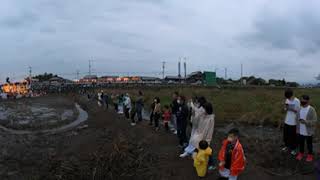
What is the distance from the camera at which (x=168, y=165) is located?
11.4m

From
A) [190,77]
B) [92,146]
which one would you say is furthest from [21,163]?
[190,77]

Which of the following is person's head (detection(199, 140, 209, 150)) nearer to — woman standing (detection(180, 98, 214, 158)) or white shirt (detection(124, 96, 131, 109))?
woman standing (detection(180, 98, 214, 158))

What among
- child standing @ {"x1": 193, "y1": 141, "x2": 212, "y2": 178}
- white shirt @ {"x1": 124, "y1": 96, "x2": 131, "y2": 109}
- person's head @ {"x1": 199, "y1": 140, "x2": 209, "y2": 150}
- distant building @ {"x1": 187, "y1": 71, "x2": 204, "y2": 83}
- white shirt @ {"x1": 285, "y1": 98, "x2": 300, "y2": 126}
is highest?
distant building @ {"x1": 187, "y1": 71, "x2": 204, "y2": 83}

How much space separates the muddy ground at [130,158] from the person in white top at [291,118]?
376mm

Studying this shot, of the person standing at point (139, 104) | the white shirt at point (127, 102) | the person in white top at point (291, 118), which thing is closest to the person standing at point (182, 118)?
the person in white top at point (291, 118)

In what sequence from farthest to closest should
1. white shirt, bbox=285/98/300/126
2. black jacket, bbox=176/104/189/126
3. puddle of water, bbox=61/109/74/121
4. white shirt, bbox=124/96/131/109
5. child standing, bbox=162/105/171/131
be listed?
puddle of water, bbox=61/109/74/121
white shirt, bbox=124/96/131/109
child standing, bbox=162/105/171/131
black jacket, bbox=176/104/189/126
white shirt, bbox=285/98/300/126

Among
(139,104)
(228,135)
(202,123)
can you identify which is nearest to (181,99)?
(202,123)

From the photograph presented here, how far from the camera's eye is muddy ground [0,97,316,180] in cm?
1045

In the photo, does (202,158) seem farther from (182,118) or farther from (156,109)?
(156,109)

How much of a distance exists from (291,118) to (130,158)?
14.9ft

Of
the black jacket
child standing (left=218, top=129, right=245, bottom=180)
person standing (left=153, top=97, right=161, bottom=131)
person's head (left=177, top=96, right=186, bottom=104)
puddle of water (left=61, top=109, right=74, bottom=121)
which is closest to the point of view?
child standing (left=218, top=129, right=245, bottom=180)

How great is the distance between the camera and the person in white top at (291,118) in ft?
35.2

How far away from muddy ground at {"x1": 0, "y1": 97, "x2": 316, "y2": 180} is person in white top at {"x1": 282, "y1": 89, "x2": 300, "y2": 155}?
14.8 inches

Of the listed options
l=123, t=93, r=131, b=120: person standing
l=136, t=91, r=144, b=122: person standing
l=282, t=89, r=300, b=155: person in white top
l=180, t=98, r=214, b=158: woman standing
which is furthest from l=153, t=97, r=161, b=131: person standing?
l=282, t=89, r=300, b=155: person in white top
